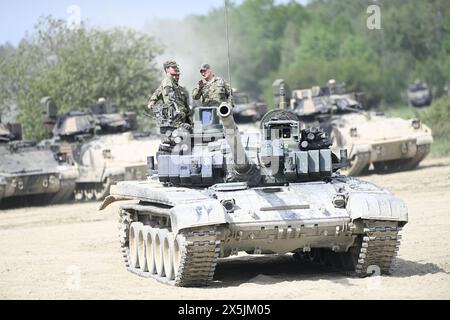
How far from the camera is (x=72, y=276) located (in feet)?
49.0

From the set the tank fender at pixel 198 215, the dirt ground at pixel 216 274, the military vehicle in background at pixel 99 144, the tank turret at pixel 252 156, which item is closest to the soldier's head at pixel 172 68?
the tank turret at pixel 252 156

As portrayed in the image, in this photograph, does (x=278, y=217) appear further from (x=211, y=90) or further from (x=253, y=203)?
(x=211, y=90)

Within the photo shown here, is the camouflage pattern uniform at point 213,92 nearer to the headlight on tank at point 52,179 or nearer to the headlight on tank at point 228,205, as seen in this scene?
the headlight on tank at point 228,205

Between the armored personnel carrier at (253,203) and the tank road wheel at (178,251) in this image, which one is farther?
the armored personnel carrier at (253,203)

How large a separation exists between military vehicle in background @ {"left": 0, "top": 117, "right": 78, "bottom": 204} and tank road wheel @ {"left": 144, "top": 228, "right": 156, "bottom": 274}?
12.0 meters

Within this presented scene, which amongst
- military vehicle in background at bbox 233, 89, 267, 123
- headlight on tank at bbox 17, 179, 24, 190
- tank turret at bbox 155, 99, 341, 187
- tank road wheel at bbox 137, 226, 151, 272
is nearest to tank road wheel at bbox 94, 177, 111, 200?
headlight on tank at bbox 17, 179, 24, 190

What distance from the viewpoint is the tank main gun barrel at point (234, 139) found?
1227 centimetres

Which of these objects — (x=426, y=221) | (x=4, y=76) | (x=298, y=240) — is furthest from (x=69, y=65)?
(x=298, y=240)

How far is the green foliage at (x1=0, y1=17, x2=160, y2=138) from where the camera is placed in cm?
3984

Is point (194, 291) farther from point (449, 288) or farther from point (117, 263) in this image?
point (117, 263)

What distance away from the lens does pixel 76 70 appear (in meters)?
40.5

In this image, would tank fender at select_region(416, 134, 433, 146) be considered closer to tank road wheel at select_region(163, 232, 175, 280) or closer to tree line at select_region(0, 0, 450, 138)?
tree line at select_region(0, 0, 450, 138)

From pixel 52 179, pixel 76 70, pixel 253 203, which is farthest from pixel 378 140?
pixel 253 203

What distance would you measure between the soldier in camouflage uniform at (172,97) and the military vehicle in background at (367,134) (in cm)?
1424
